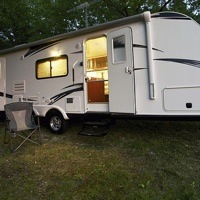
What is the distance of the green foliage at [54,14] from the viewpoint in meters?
11.2

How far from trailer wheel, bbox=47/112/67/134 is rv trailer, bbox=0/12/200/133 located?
0.09 ft

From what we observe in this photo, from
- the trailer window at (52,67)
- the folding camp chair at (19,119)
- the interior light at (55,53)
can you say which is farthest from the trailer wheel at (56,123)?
the interior light at (55,53)

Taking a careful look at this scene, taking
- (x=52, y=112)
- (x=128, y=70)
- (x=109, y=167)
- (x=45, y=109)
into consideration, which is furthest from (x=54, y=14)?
(x=109, y=167)

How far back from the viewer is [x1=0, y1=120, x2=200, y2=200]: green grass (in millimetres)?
3535

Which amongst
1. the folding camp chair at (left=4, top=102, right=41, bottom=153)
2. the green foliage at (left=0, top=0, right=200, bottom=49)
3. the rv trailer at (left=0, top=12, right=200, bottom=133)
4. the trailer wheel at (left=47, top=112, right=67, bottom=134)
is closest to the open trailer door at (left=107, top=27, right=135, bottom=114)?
the rv trailer at (left=0, top=12, right=200, bottom=133)

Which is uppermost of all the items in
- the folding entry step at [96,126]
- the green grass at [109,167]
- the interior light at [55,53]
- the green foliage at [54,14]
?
the green foliage at [54,14]

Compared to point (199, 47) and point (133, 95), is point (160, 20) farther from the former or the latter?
point (133, 95)

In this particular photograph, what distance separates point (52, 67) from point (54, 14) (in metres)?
7.47

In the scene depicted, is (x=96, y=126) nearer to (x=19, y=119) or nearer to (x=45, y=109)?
(x=45, y=109)

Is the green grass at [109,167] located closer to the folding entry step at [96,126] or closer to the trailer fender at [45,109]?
the folding entry step at [96,126]

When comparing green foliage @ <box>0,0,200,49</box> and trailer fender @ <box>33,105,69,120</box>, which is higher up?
green foliage @ <box>0,0,200,49</box>

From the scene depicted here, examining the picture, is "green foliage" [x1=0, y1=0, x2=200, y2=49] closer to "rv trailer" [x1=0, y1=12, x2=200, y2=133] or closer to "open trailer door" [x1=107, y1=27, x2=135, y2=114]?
"rv trailer" [x1=0, y1=12, x2=200, y2=133]

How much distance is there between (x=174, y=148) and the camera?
5.07m

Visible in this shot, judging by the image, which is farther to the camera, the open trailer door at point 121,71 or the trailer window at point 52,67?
the trailer window at point 52,67
